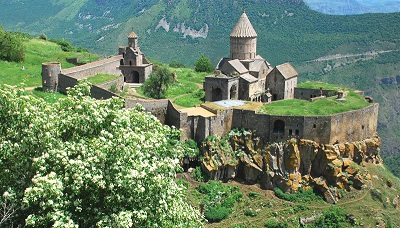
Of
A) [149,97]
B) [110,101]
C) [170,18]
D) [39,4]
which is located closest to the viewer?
[110,101]

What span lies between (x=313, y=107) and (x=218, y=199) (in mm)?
8408

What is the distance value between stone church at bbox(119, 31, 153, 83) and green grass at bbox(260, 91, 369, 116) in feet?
38.7

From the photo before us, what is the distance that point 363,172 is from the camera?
3170 centimetres

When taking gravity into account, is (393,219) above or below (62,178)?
below

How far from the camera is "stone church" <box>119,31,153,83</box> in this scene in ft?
135

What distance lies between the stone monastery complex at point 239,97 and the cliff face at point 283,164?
569 millimetres

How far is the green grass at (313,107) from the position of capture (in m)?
31.1

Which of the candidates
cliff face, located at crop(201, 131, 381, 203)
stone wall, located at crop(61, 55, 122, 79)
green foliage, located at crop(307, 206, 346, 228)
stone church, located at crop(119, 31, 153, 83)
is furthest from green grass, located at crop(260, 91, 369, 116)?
stone wall, located at crop(61, 55, 122, 79)

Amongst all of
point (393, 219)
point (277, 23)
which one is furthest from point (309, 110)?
point (277, 23)

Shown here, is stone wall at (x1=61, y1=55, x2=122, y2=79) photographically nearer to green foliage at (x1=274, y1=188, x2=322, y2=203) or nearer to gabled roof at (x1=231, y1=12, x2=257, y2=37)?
gabled roof at (x1=231, y1=12, x2=257, y2=37)

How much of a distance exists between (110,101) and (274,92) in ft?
80.2

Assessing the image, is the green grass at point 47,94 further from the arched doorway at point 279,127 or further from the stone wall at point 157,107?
the arched doorway at point 279,127

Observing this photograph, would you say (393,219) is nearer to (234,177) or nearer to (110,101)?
(234,177)

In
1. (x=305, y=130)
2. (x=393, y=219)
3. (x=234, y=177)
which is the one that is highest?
(x=305, y=130)
